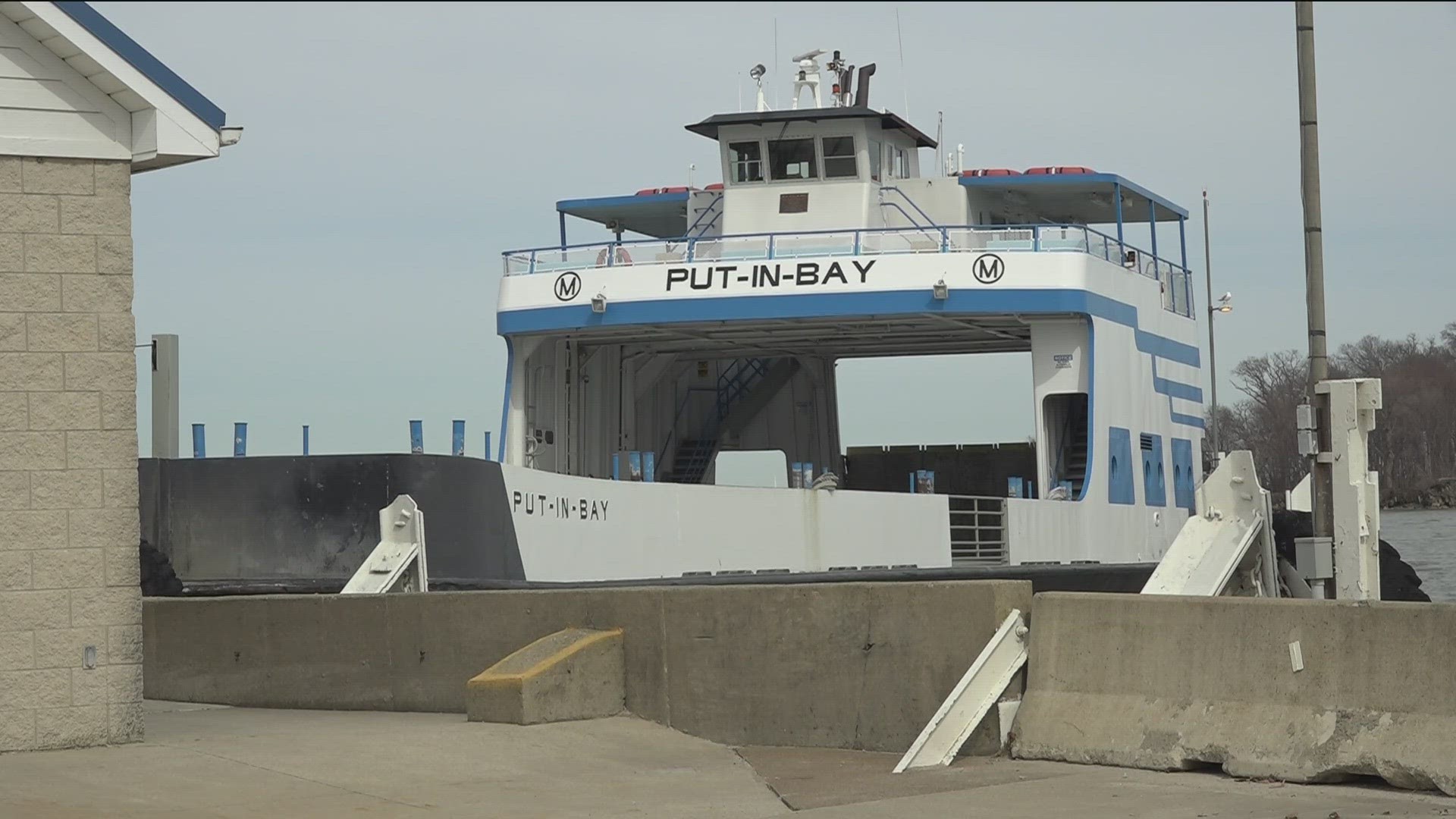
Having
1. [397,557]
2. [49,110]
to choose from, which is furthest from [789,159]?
[49,110]

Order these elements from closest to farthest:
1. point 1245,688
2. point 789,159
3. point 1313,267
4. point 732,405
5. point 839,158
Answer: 1. point 1245,688
2. point 1313,267
3. point 839,158
4. point 789,159
5. point 732,405

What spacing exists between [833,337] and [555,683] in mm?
14017

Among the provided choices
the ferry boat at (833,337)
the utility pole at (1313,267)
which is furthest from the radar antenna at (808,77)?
the utility pole at (1313,267)

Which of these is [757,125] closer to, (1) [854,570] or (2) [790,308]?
(2) [790,308]

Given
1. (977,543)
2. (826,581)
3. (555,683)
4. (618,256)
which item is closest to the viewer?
(555,683)

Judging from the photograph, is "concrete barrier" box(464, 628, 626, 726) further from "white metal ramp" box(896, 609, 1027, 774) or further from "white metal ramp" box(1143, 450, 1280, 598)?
"white metal ramp" box(1143, 450, 1280, 598)

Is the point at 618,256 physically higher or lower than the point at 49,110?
higher

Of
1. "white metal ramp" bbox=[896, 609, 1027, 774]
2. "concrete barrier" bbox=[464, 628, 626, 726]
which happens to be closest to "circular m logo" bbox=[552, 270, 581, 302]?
"concrete barrier" bbox=[464, 628, 626, 726]

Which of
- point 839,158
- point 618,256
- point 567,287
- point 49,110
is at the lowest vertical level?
point 49,110

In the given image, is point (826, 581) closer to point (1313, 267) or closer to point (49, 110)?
point (1313, 267)

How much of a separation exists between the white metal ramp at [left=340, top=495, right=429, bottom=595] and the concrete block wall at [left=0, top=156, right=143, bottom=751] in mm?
3612

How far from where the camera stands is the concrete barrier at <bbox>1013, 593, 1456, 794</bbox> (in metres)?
7.77

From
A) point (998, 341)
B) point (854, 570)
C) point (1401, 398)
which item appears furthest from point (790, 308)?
point (1401, 398)

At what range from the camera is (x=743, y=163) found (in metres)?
23.9
